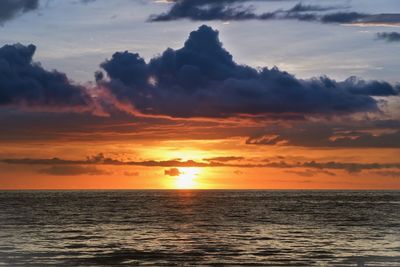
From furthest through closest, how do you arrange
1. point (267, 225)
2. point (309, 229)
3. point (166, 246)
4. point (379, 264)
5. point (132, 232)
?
point (267, 225), point (309, 229), point (132, 232), point (166, 246), point (379, 264)

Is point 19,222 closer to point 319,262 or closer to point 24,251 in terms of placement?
point 24,251

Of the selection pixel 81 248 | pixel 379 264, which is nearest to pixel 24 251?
pixel 81 248

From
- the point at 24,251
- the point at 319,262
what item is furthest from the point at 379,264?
the point at 24,251

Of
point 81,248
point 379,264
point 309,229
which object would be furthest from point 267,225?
point 379,264

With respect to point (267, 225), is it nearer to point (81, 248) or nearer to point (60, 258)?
point (81, 248)

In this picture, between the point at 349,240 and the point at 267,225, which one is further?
the point at 267,225

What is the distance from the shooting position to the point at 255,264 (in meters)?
64.9

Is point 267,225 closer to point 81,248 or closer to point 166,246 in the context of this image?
point 166,246

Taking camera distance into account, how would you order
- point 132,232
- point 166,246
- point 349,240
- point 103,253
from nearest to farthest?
point 103,253 → point 166,246 → point 349,240 → point 132,232

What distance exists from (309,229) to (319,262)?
137 ft

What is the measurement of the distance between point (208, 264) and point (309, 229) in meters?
46.4

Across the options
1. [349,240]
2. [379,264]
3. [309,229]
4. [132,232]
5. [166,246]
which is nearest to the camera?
[379,264]

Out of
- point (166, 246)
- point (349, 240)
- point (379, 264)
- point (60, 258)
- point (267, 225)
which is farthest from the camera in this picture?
point (267, 225)

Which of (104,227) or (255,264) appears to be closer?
(255,264)
